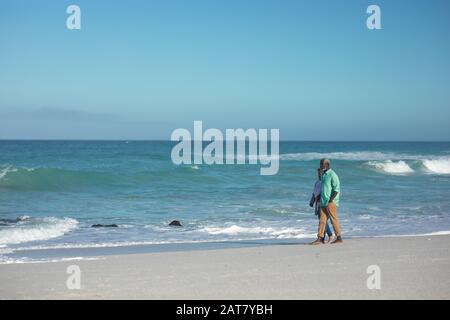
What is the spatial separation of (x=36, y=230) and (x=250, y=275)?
7.21 metres

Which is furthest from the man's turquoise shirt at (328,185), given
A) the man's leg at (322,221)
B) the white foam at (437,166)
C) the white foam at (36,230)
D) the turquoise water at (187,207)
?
the white foam at (437,166)

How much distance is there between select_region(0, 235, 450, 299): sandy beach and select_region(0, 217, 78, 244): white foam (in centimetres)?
376

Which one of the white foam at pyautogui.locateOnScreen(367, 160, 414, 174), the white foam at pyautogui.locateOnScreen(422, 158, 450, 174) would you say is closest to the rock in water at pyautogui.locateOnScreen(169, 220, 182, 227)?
the white foam at pyautogui.locateOnScreen(367, 160, 414, 174)

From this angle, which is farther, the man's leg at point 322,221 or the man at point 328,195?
the man's leg at point 322,221

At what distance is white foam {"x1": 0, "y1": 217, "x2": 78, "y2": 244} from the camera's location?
476 inches

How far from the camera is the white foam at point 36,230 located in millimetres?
12094

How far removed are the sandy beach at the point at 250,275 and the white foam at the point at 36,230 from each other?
376 centimetres

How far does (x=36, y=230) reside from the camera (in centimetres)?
1298

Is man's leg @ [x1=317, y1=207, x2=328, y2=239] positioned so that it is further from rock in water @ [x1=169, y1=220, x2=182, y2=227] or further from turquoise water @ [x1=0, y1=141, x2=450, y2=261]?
rock in water @ [x1=169, y1=220, x2=182, y2=227]

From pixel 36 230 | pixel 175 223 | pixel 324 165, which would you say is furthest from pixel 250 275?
pixel 175 223

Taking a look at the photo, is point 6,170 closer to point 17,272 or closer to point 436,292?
point 17,272

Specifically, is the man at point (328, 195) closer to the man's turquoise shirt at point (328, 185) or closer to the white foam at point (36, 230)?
the man's turquoise shirt at point (328, 185)

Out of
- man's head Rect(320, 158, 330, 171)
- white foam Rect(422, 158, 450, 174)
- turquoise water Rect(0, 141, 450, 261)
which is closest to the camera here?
man's head Rect(320, 158, 330, 171)
